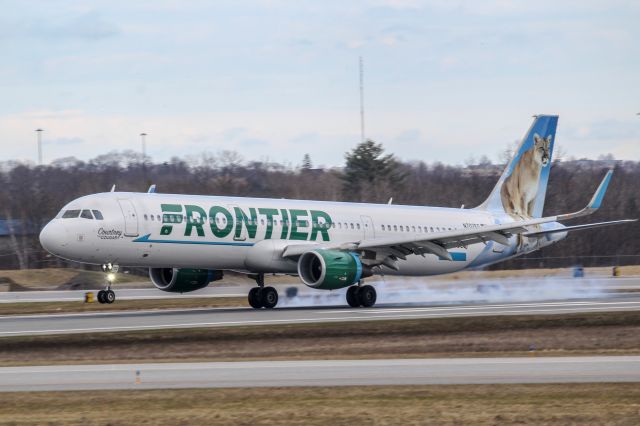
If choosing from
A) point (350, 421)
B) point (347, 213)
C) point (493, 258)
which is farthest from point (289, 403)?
point (493, 258)

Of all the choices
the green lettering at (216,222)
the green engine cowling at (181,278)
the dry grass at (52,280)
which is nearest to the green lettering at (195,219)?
the green lettering at (216,222)

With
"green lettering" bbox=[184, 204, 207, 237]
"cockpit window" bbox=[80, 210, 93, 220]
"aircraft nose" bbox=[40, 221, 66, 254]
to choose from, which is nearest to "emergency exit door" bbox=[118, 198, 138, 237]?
"cockpit window" bbox=[80, 210, 93, 220]

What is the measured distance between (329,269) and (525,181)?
16.6 metres

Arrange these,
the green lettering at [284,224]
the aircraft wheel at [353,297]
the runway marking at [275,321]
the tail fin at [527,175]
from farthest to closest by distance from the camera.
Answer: the tail fin at [527,175]
the aircraft wheel at [353,297]
the green lettering at [284,224]
the runway marking at [275,321]

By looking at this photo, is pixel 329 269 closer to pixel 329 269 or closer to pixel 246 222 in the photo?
pixel 329 269

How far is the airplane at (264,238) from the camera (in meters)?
37.7

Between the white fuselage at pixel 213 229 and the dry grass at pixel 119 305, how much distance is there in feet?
18.3

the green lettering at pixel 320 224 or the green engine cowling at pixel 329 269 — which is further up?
the green lettering at pixel 320 224

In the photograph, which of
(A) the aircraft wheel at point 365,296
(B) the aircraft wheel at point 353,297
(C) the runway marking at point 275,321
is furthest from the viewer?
(B) the aircraft wheel at point 353,297

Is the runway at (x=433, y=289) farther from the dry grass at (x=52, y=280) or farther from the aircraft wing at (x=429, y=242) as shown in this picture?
the aircraft wing at (x=429, y=242)

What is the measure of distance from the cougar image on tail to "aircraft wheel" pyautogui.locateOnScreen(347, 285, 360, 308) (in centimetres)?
1234

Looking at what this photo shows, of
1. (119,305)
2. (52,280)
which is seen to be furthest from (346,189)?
(119,305)

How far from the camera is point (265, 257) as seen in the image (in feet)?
133

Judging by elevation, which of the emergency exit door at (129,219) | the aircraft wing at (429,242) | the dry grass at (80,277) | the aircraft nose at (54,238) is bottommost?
the dry grass at (80,277)
